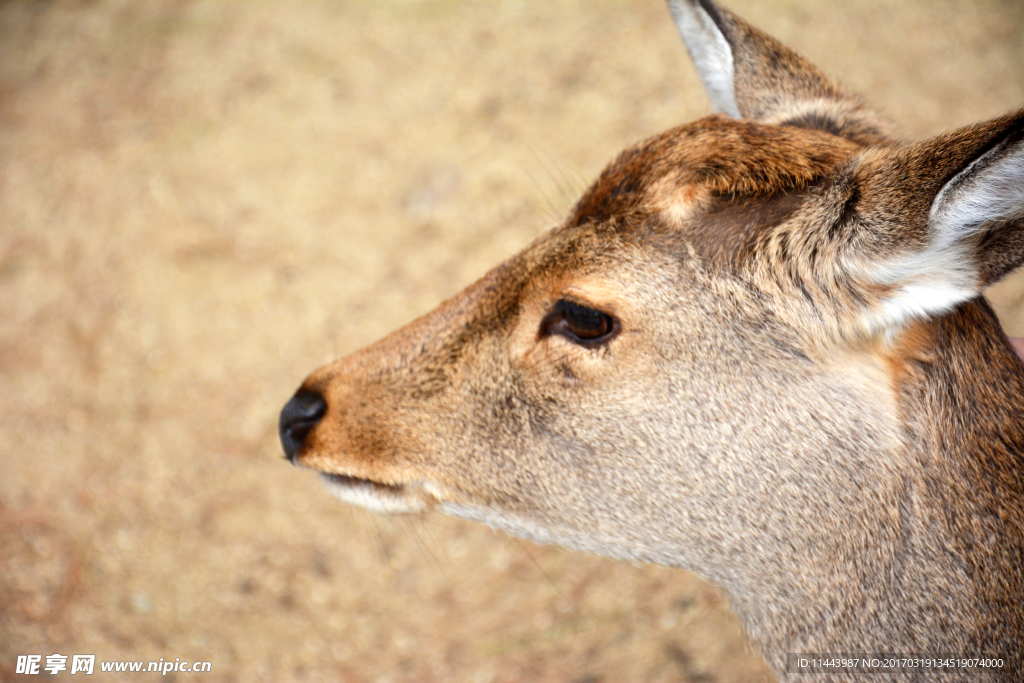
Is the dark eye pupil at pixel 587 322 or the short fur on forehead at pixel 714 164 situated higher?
the short fur on forehead at pixel 714 164

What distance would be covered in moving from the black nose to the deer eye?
2.85 ft

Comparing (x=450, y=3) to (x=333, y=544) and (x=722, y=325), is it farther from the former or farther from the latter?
(x=722, y=325)

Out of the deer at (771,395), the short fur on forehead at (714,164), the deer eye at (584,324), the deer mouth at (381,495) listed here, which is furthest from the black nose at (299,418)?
the short fur on forehead at (714,164)

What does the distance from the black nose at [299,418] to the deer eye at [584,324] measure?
2.85ft

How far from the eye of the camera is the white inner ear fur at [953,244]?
1518 mm

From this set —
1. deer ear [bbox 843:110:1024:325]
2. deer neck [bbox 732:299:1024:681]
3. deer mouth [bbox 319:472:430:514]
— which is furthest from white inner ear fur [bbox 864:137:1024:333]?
deer mouth [bbox 319:472:430:514]

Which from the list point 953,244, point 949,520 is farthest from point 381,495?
point 953,244

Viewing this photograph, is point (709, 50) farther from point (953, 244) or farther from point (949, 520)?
point (949, 520)

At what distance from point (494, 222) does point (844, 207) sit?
352 centimetres

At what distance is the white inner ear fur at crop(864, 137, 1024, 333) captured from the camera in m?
1.52

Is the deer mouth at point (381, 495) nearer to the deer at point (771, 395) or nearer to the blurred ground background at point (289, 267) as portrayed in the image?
the deer at point (771, 395)

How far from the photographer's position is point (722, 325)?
77.2 inches

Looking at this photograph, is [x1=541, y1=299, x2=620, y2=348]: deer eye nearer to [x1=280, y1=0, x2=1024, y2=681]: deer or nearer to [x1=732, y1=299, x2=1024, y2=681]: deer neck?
[x1=280, y1=0, x2=1024, y2=681]: deer

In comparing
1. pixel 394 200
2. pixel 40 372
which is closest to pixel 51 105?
pixel 40 372
